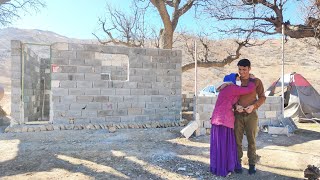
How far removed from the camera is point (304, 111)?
33.4ft

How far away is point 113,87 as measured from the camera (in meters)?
8.08

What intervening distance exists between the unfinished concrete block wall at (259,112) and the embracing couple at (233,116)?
2.67 m

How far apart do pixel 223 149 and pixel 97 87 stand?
15.7ft

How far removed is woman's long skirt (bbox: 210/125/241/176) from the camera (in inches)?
158

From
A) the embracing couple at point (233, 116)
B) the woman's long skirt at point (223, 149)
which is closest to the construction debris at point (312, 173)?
the embracing couple at point (233, 116)

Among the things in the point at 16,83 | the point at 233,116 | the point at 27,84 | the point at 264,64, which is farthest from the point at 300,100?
the point at 264,64

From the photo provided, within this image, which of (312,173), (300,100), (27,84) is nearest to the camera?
(312,173)

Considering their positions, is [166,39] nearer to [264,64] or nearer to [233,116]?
[233,116]

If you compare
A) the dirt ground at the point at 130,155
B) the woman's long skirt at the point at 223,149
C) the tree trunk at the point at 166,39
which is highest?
the tree trunk at the point at 166,39

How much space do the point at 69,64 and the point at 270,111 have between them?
531cm

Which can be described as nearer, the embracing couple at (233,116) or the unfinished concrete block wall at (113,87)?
the embracing couple at (233,116)

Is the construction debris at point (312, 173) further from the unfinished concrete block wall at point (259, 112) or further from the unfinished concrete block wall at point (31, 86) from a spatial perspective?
the unfinished concrete block wall at point (31, 86)

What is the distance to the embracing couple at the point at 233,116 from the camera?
13.1 feet

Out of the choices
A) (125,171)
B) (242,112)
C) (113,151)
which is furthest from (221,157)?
(113,151)
